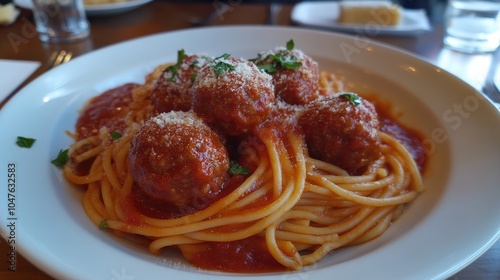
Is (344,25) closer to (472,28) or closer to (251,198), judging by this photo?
(472,28)

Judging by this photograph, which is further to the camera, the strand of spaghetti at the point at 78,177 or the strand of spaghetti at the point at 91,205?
the strand of spaghetti at the point at 78,177

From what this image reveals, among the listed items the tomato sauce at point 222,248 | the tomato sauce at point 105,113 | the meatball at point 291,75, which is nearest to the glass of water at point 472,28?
the tomato sauce at point 222,248

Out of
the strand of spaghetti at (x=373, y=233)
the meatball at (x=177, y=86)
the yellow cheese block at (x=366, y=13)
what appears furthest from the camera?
the yellow cheese block at (x=366, y=13)

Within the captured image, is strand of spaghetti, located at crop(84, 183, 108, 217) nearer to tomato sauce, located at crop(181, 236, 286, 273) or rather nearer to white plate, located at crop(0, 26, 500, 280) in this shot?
white plate, located at crop(0, 26, 500, 280)

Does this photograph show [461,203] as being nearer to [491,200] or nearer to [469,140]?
[491,200]
